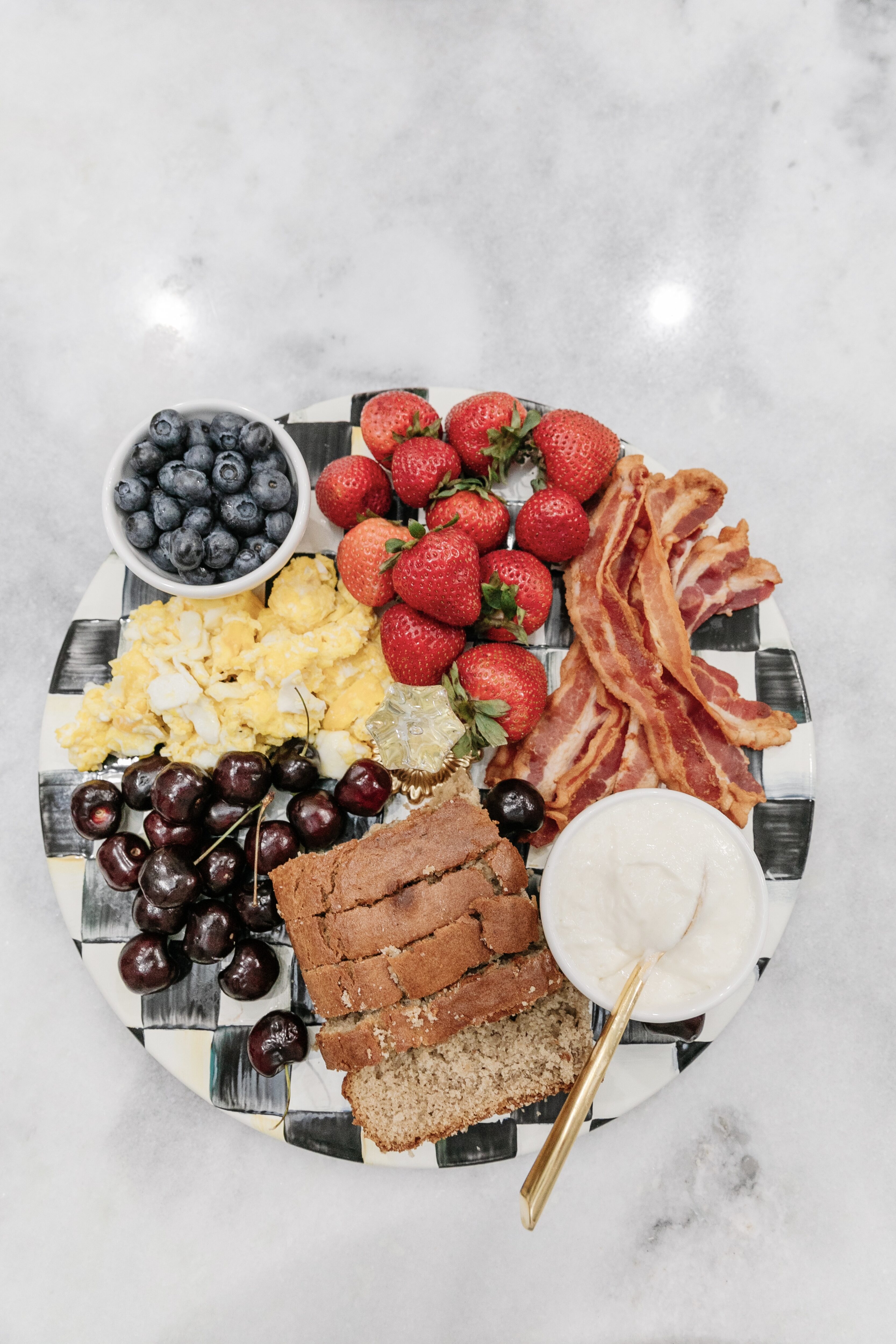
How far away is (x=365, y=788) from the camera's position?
212cm

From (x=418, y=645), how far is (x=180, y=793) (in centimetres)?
68

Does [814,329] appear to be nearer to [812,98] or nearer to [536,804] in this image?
[812,98]

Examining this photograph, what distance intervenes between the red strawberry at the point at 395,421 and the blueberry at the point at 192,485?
47cm

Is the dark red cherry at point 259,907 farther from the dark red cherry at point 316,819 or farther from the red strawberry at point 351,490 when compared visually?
the red strawberry at point 351,490

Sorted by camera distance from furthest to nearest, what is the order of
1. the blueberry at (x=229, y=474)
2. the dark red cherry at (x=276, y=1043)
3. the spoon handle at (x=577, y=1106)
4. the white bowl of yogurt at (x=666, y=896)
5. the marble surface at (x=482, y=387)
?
1. the marble surface at (x=482, y=387)
2. the dark red cherry at (x=276, y=1043)
3. the blueberry at (x=229, y=474)
4. the white bowl of yogurt at (x=666, y=896)
5. the spoon handle at (x=577, y=1106)

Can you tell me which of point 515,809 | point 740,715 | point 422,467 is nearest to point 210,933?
point 515,809

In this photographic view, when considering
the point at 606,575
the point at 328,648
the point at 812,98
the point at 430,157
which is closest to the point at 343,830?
the point at 328,648

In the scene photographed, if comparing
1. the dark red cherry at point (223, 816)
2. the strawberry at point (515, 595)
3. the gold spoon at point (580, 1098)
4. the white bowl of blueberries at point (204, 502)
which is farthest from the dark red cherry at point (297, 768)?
the gold spoon at point (580, 1098)

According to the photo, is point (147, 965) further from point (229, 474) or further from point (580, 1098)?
point (229, 474)

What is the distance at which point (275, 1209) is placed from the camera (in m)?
2.40

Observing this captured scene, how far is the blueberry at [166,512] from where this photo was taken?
194cm

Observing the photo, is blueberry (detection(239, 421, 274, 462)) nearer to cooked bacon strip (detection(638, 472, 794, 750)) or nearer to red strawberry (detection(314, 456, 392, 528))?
red strawberry (detection(314, 456, 392, 528))

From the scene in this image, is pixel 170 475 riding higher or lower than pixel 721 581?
higher

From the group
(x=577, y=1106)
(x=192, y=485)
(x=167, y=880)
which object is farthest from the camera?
(x=167, y=880)
